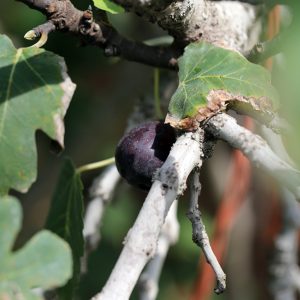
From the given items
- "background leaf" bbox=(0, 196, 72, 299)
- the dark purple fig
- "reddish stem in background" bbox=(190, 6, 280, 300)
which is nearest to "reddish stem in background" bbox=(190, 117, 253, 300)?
"reddish stem in background" bbox=(190, 6, 280, 300)

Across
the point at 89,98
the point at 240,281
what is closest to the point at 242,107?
the point at 89,98

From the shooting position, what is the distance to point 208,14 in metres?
1.51

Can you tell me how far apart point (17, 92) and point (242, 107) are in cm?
36

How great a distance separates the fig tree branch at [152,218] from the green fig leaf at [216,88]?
4 centimetres

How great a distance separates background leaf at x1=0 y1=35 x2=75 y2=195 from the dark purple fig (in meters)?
0.14

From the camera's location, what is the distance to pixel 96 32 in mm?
1413

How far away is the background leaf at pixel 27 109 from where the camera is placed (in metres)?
1.28

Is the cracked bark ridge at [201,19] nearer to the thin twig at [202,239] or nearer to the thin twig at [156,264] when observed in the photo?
the thin twig at [202,239]

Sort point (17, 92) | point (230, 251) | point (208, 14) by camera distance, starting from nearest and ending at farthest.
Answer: point (17, 92)
point (208, 14)
point (230, 251)

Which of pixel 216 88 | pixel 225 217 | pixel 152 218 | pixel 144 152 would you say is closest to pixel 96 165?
pixel 144 152

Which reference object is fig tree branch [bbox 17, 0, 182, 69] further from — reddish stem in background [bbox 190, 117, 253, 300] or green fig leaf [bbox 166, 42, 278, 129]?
reddish stem in background [bbox 190, 117, 253, 300]

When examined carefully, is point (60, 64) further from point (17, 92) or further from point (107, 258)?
point (107, 258)

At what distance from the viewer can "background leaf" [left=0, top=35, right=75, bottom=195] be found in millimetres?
1276

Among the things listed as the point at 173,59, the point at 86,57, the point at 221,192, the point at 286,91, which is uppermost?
the point at 286,91
